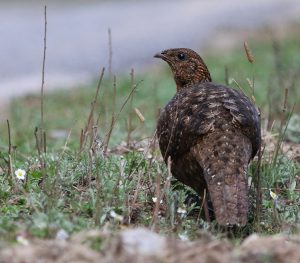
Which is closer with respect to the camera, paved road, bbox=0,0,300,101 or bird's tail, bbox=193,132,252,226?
bird's tail, bbox=193,132,252,226

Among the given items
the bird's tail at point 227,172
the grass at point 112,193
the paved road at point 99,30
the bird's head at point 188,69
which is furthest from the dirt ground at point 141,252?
the paved road at point 99,30

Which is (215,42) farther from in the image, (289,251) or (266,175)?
(289,251)

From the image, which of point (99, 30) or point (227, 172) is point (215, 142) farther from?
point (99, 30)

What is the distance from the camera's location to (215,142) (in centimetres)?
595

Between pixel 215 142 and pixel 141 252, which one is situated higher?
pixel 215 142

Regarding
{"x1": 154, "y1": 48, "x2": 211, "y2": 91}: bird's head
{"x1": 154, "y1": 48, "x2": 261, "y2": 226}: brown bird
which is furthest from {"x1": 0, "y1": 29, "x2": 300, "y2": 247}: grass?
{"x1": 154, "y1": 48, "x2": 211, "y2": 91}: bird's head

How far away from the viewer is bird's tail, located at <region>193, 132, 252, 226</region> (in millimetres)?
5480

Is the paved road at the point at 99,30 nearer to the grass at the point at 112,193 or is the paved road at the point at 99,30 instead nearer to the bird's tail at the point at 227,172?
the grass at the point at 112,193

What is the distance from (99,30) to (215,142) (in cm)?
1456

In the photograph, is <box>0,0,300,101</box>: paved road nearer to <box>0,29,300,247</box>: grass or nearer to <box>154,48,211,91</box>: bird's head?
<box>154,48,211,91</box>: bird's head

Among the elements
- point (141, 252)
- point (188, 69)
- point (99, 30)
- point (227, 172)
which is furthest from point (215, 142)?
point (99, 30)

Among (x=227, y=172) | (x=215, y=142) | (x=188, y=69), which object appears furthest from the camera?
(x=188, y=69)

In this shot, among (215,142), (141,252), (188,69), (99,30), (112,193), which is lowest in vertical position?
(99,30)

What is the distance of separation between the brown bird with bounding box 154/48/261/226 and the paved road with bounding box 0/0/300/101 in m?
7.49
